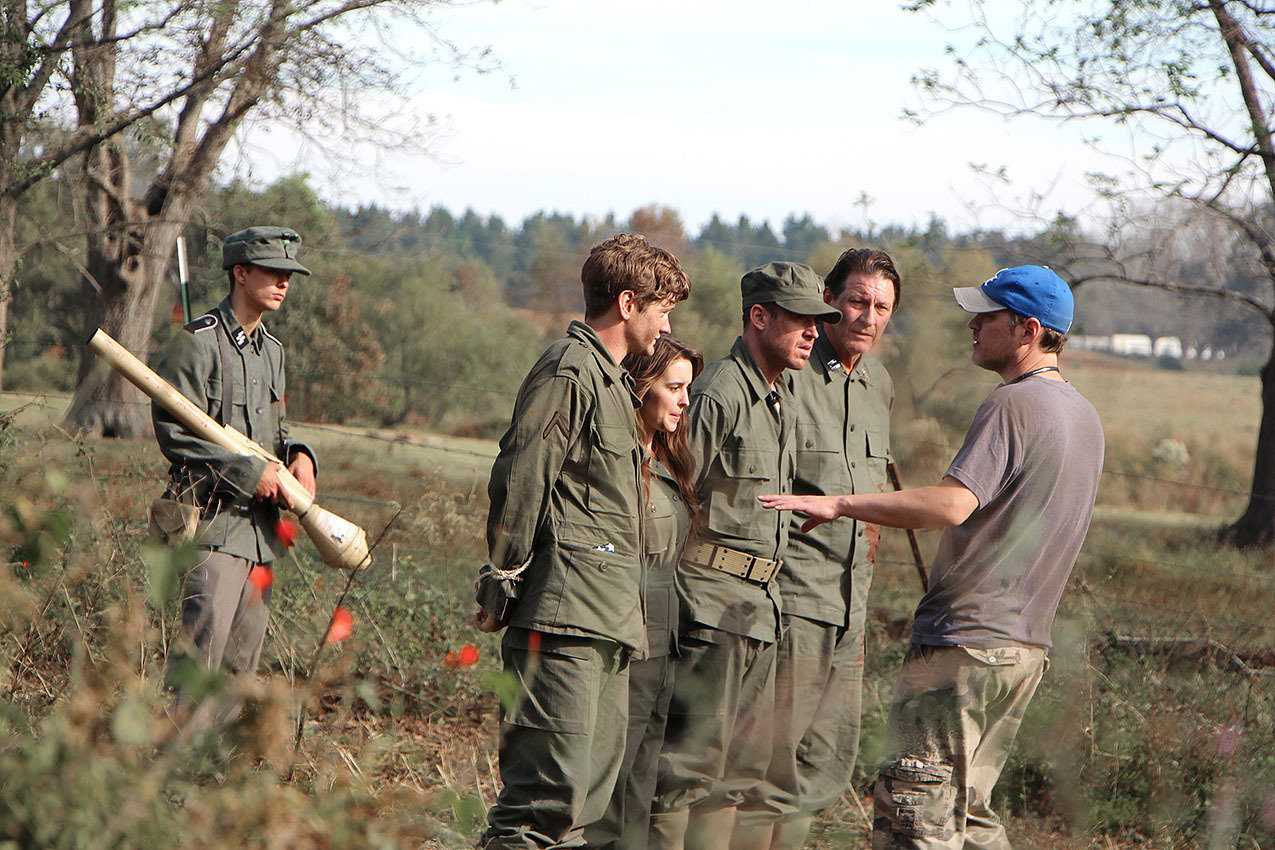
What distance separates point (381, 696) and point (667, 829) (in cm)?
204

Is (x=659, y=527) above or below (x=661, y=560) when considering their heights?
above

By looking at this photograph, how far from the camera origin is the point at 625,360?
3828 millimetres

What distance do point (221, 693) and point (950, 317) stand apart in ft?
60.7

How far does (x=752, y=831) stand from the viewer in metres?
3.79

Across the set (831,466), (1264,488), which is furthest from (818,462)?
(1264,488)

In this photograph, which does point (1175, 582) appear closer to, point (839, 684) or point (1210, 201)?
point (1210, 201)

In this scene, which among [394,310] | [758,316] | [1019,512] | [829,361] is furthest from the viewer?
[394,310]

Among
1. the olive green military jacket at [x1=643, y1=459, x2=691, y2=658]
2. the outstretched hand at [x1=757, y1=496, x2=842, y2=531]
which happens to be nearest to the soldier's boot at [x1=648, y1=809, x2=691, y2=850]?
the olive green military jacket at [x1=643, y1=459, x2=691, y2=658]

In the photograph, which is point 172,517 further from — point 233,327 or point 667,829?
point 667,829

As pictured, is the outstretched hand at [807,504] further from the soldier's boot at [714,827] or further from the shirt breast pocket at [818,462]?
the soldier's boot at [714,827]

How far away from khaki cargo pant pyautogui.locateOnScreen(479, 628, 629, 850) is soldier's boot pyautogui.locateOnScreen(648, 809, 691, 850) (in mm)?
587

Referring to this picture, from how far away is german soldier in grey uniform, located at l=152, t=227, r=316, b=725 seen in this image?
386 centimetres

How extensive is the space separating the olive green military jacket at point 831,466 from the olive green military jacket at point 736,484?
0.35ft

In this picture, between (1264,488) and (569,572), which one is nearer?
(569,572)
